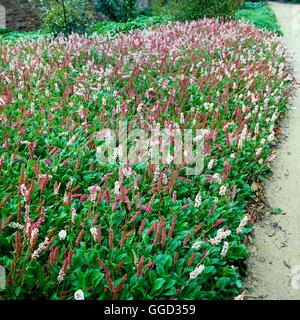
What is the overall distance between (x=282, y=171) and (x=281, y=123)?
6.10 ft

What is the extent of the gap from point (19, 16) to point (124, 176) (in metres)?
11.6

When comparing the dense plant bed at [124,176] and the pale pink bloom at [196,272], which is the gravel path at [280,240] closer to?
the dense plant bed at [124,176]

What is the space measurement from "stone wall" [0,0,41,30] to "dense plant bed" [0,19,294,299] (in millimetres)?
6075

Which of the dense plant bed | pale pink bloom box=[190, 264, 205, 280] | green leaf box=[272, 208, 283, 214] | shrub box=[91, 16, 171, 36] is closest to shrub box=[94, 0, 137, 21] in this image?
shrub box=[91, 16, 171, 36]

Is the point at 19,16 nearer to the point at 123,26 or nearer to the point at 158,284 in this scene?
the point at 123,26

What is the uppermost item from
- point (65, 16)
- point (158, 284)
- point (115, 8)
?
point (115, 8)

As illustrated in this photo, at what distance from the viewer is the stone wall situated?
514 inches

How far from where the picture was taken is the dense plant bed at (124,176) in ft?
8.98

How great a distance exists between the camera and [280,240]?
153 inches

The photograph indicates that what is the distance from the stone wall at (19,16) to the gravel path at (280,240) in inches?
426

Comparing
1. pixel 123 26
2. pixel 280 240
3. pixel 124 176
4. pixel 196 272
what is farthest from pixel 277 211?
pixel 123 26

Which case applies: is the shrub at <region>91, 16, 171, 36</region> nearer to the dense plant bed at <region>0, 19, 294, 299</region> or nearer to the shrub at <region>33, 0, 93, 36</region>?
the shrub at <region>33, 0, 93, 36</region>

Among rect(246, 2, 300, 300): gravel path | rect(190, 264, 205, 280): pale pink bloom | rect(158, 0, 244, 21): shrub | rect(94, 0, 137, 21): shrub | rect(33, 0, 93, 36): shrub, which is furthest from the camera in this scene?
rect(94, 0, 137, 21): shrub
